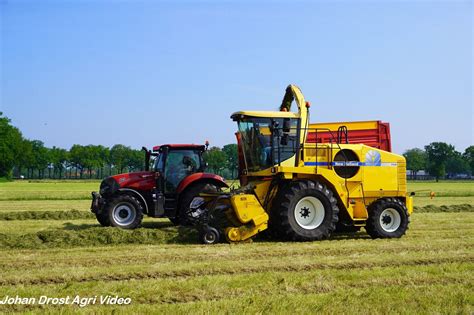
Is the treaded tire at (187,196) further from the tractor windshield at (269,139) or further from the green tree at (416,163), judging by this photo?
the green tree at (416,163)

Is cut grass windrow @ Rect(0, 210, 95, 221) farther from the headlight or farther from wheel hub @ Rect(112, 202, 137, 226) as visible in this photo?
wheel hub @ Rect(112, 202, 137, 226)

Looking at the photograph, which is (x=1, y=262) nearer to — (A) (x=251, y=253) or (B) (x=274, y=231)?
(A) (x=251, y=253)

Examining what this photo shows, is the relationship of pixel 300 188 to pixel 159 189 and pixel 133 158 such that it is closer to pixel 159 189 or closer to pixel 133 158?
→ pixel 159 189

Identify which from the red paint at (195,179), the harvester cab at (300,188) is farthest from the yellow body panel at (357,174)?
the red paint at (195,179)

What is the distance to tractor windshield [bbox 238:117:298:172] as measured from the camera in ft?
34.8

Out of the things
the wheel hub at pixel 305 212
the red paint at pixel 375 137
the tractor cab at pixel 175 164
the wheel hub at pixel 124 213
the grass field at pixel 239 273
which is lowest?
the grass field at pixel 239 273

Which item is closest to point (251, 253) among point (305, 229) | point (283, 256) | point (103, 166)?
point (283, 256)

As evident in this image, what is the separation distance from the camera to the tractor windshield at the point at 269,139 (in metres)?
10.6

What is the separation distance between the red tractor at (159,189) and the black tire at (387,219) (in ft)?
12.3

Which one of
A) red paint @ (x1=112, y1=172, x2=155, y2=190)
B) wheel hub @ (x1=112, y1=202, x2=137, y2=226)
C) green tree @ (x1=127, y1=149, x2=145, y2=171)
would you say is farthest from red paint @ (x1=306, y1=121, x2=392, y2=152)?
green tree @ (x1=127, y1=149, x2=145, y2=171)

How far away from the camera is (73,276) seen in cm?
650

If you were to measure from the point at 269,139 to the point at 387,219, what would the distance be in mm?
3145

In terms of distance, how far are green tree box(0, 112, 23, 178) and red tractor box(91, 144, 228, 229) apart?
77.4 m

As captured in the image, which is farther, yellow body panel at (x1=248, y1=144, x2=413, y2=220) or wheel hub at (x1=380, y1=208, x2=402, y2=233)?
wheel hub at (x1=380, y1=208, x2=402, y2=233)
